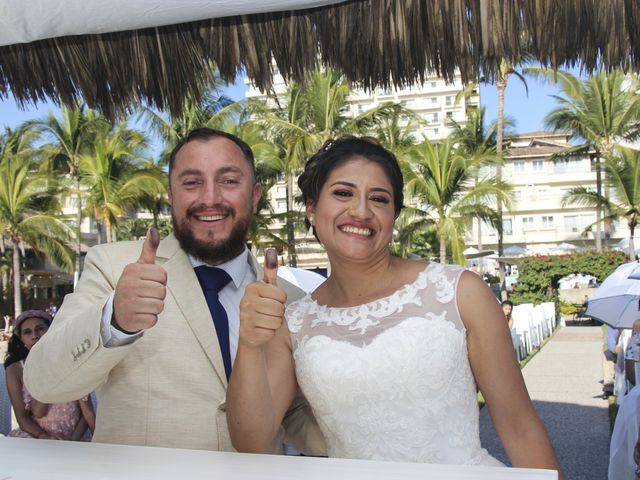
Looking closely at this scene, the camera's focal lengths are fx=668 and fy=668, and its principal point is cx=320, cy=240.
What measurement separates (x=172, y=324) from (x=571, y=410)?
8277 millimetres

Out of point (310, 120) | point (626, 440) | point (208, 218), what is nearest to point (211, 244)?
point (208, 218)

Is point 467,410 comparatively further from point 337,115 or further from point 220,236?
point 337,115

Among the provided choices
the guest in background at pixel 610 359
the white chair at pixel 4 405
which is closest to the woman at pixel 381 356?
the white chair at pixel 4 405

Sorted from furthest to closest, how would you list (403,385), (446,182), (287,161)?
(287,161) → (446,182) → (403,385)

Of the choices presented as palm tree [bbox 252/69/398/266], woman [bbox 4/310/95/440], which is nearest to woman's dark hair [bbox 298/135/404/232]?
woman [bbox 4/310/95/440]

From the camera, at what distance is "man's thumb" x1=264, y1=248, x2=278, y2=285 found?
1554 millimetres

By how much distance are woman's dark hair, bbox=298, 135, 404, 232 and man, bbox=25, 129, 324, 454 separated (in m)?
0.28

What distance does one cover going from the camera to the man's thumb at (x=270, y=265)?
1.55 metres

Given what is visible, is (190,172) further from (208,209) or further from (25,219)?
(25,219)

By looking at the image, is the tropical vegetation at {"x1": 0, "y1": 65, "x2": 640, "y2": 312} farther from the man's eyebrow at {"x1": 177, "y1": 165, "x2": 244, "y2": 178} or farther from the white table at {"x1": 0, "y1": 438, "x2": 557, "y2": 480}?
the white table at {"x1": 0, "y1": 438, "x2": 557, "y2": 480}

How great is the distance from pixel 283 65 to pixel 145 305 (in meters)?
1.70

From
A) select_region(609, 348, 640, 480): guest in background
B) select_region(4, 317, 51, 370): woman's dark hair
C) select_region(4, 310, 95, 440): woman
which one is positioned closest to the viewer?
select_region(609, 348, 640, 480): guest in background

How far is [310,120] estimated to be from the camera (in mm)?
26219

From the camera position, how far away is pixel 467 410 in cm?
211
